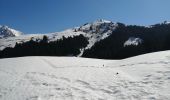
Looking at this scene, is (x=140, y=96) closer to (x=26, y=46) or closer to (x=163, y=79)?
(x=163, y=79)

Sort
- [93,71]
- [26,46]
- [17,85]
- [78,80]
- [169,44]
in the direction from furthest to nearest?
1. [26,46]
2. [169,44]
3. [93,71]
4. [78,80]
5. [17,85]

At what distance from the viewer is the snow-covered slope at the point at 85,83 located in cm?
1359

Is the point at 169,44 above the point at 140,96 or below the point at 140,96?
above

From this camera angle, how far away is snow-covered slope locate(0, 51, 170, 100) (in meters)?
13.6

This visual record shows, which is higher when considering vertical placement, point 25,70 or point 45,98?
point 25,70

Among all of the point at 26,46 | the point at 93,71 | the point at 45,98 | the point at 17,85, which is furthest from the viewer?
the point at 26,46

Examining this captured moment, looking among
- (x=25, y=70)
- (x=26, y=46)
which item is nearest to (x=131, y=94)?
(x=25, y=70)

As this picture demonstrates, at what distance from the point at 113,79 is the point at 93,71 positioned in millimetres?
3029

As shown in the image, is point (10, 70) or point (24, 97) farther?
point (10, 70)

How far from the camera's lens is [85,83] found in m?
16.1

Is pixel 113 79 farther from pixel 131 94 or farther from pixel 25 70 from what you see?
pixel 25 70

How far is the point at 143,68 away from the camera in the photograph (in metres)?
19.9

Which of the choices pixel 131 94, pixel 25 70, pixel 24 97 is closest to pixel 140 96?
pixel 131 94

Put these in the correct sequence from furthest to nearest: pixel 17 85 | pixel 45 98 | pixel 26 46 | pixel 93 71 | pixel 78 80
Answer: pixel 26 46
pixel 93 71
pixel 78 80
pixel 17 85
pixel 45 98
